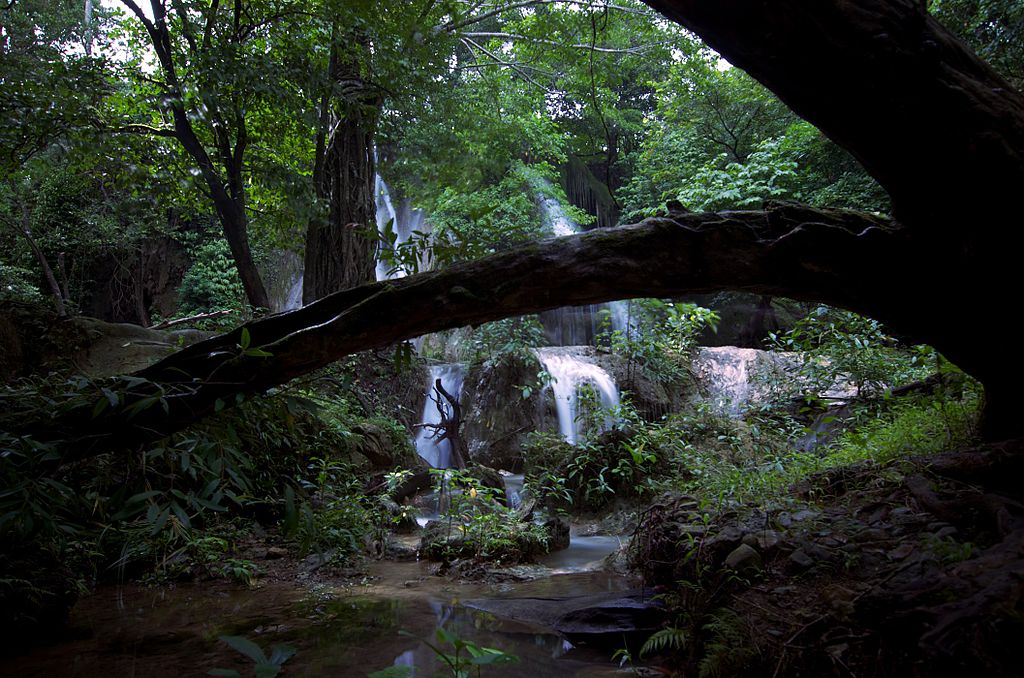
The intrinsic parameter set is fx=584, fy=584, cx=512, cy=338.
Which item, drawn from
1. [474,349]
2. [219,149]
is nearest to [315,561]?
[219,149]

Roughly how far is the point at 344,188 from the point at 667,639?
8.09 metres

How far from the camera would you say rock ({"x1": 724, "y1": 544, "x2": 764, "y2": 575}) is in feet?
9.63

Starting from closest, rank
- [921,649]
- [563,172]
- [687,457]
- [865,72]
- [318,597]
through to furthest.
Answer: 1. [921,649]
2. [865,72]
3. [318,597]
4. [687,457]
5. [563,172]

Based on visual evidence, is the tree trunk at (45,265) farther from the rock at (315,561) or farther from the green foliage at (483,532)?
the green foliage at (483,532)

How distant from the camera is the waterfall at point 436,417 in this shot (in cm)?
1003

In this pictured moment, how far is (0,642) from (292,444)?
8.95ft

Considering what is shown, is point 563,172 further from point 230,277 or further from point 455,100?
point 230,277

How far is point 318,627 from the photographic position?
3.26 metres

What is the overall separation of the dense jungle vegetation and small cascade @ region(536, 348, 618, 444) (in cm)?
25

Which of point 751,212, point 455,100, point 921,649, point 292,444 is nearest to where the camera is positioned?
point 921,649

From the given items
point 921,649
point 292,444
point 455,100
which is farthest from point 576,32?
point 921,649

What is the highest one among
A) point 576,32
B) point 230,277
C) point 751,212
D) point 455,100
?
point 576,32

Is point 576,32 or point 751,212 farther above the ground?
point 576,32

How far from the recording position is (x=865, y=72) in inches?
96.2
